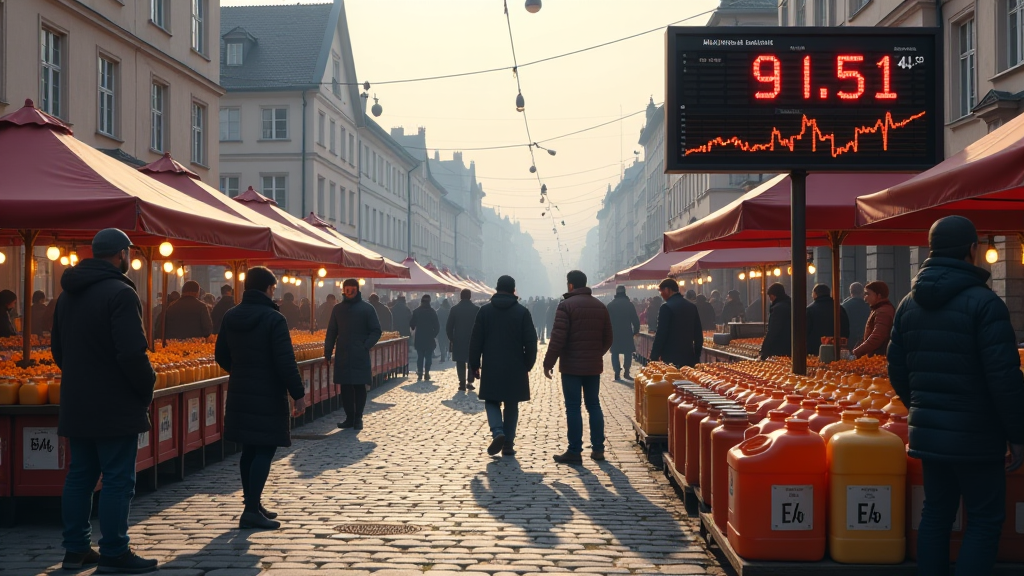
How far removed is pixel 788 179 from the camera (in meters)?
10.9

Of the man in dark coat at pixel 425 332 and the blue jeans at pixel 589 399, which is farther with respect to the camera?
the man in dark coat at pixel 425 332

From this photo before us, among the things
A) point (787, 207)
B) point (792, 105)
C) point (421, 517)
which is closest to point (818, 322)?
point (787, 207)

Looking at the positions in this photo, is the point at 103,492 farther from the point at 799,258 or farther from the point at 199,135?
the point at 199,135

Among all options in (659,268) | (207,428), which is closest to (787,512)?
(207,428)

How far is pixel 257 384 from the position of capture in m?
8.08

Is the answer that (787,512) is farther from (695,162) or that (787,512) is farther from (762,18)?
(762,18)

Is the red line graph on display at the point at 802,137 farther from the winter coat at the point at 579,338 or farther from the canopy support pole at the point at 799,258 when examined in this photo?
→ the winter coat at the point at 579,338

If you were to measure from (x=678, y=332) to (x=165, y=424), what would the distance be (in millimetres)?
8010

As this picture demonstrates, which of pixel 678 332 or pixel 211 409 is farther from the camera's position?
pixel 678 332

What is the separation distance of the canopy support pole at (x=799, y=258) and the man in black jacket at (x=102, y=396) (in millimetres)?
5863

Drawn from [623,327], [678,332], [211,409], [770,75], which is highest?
[770,75]

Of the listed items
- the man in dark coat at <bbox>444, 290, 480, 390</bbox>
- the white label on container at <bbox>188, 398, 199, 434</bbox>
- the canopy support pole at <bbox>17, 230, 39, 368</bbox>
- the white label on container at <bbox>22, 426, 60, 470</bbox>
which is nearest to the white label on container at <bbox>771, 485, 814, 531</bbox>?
the white label on container at <bbox>22, 426, 60, 470</bbox>

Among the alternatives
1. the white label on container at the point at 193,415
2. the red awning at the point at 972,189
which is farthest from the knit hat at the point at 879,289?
the white label on container at the point at 193,415

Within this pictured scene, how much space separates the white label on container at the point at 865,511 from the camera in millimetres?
5707
